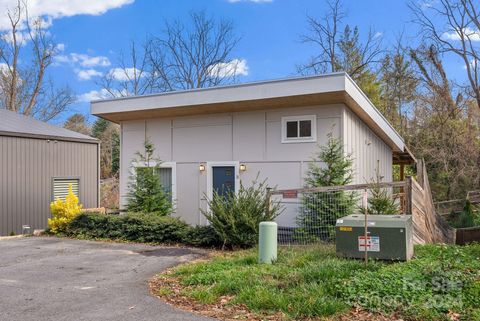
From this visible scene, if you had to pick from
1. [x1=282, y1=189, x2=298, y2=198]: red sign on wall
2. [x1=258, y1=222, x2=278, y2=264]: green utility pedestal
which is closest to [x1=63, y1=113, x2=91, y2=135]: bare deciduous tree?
[x1=282, y1=189, x2=298, y2=198]: red sign on wall

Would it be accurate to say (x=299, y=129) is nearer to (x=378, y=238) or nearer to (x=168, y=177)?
(x=168, y=177)

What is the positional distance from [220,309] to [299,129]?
6.44 m

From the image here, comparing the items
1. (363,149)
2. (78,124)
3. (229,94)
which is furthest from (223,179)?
(78,124)

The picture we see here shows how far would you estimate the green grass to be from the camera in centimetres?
452

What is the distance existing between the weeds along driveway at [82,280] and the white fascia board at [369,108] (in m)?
4.93

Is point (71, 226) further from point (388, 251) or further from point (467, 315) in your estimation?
point (467, 315)

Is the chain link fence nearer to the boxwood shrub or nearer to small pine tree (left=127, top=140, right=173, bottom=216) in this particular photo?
Answer: the boxwood shrub

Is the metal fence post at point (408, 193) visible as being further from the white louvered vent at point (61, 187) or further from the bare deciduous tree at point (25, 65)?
the bare deciduous tree at point (25, 65)

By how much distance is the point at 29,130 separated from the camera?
15.3 metres

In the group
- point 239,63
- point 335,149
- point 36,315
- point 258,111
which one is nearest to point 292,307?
point 36,315

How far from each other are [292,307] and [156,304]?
1698 millimetres

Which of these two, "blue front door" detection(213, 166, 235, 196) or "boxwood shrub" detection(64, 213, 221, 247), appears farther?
"blue front door" detection(213, 166, 235, 196)

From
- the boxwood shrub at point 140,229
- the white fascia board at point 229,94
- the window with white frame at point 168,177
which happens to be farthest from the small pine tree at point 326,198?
the window with white frame at point 168,177

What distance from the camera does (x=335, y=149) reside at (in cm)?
987
